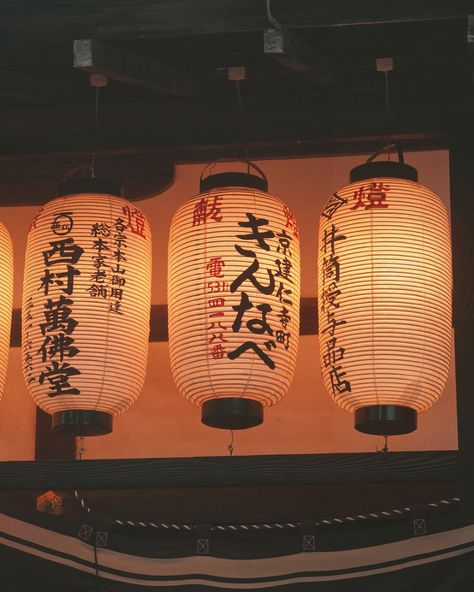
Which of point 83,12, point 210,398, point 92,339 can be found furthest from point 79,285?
point 83,12

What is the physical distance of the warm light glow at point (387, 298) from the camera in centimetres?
507

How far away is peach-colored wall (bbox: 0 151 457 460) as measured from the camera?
23.8ft

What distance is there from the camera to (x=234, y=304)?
16.8 feet

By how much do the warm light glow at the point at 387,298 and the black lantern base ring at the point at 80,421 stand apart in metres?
1.02

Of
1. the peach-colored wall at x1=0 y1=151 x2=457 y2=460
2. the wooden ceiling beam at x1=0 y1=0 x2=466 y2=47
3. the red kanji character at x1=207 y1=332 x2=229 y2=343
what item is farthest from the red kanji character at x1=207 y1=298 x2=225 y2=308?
the peach-colored wall at x1=0 y1=151 x2=457 y2=460

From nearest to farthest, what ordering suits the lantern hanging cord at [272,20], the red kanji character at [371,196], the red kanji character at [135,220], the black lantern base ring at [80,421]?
the lantern hanging cord at [272,20] < the red kanji character at [371,196] < the black lantern base ring at [80,421] < the red kanji character at [135,220]

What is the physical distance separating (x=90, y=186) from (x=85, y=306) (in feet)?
1.98

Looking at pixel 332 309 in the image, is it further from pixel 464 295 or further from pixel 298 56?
pixel 298 56

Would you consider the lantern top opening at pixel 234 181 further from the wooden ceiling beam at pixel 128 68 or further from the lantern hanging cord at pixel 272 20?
the lantern hanging cord at pixel 272 20

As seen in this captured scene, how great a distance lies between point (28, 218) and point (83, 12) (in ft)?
9.30

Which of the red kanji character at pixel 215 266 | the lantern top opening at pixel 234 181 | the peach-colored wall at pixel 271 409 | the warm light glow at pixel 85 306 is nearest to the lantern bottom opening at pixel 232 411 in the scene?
the warm light glow at pixel 85 306

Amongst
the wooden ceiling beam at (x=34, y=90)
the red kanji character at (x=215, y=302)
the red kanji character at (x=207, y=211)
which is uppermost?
the wooden ceiling beam at (x=34, y=90)

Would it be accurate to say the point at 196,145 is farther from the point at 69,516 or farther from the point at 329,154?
the point at 69,516

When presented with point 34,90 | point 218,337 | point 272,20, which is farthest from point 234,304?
point 34,90
